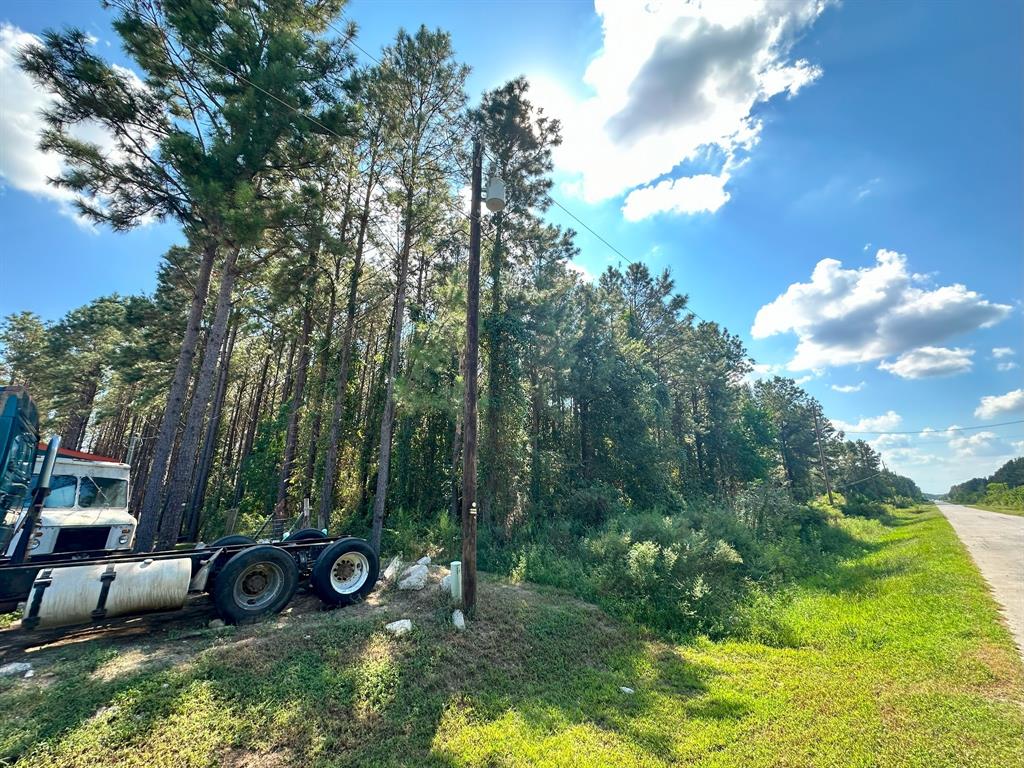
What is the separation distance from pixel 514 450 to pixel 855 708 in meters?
11.2

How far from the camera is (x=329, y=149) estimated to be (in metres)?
11.6

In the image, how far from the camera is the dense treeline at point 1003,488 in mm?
42656

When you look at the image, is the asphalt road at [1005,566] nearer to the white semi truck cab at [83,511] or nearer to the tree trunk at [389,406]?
the tree trunk at [389,406]

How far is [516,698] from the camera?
15.9ft

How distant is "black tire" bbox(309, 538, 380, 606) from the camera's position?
6.49m

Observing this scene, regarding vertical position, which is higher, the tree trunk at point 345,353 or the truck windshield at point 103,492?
the tree trunk at point 345,353

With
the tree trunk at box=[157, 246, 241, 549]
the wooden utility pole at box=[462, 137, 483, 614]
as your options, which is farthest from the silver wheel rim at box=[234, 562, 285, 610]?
the tree trunk at box=[157, 246, 241, 549]

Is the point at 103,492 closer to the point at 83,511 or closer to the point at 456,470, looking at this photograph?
the point at 83,511

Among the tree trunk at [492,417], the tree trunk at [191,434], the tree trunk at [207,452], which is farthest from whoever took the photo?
the tree trunk at [207,452]

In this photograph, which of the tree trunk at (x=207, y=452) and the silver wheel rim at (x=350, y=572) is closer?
the silver wheel rim at (x=350, y=572)

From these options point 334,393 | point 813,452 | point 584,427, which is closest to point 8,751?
point 334,393

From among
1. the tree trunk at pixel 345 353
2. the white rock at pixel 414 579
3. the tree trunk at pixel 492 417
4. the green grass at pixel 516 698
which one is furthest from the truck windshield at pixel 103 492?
the tree trunk at pixel 492 417

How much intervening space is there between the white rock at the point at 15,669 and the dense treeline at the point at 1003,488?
2487 inches

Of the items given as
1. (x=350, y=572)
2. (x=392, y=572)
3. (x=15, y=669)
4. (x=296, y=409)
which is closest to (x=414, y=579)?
(x=392, y=572)
